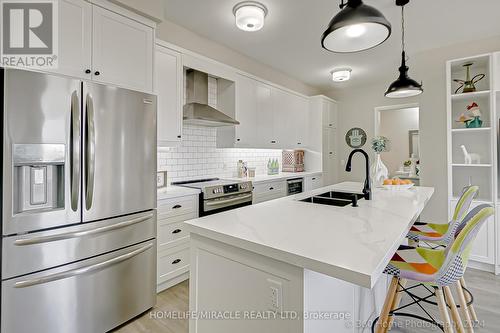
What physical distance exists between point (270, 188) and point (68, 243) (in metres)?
2.74

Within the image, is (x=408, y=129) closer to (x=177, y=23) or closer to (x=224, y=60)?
(x=224, y=60)

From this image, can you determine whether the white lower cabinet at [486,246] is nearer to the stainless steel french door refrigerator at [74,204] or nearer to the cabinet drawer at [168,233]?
the cabinet drawer at [168,233]

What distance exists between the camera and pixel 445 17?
2.86 m

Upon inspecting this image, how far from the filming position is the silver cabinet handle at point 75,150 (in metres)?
1.73

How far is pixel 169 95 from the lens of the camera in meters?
2.83

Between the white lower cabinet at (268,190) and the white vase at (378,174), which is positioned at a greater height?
the white vase at (378,174)

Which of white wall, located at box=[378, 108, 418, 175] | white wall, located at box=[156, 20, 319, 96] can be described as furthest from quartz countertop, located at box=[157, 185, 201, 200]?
white wall, located at box=[378, 108, 418, 175]

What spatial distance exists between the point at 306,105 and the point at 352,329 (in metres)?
4.50

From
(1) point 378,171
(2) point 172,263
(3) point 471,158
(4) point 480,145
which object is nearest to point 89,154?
(2) point 172,263

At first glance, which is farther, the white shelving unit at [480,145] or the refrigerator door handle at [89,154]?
the white shelving unit at [480,145]

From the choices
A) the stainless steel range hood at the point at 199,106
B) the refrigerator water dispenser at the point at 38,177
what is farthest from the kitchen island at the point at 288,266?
the stainless steel range hood at the point at 199,106

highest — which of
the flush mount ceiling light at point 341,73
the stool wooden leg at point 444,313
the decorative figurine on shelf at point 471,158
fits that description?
the flush mount ceiling light at point 341,73

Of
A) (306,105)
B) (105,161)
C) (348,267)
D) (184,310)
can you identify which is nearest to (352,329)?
(348,267)

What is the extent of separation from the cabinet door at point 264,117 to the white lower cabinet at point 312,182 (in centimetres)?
105
